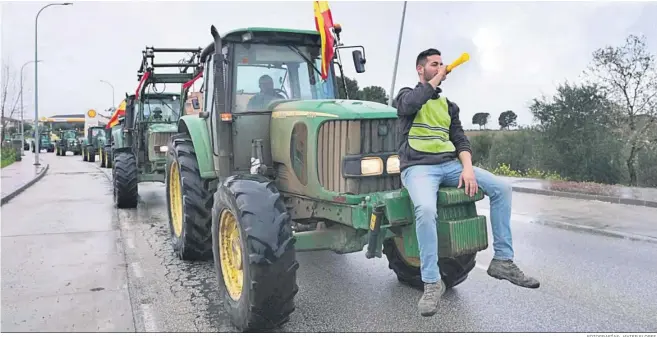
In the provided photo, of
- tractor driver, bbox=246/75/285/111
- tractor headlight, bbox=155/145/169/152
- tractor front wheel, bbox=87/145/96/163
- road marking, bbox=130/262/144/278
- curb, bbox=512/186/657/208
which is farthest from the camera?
tractor front wheel, bbox=87/145/96/163

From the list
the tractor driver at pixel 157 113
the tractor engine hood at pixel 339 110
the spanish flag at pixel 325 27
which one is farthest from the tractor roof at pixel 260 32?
the tractor driver at pixel 157 113

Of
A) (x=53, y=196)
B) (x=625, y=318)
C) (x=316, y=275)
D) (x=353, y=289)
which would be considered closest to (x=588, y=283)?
(x=625, y=318)

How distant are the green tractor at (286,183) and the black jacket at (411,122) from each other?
0.27 metres

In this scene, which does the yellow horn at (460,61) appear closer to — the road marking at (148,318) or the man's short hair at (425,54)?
the man's short hair at (425,54)

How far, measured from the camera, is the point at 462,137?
4871mm

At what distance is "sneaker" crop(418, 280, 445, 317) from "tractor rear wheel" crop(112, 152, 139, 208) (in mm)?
9100

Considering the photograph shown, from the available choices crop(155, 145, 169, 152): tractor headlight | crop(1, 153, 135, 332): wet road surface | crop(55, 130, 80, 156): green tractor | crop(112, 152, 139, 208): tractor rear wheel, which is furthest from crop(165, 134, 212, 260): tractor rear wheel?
crop(55, 130, 80, 156): green tractor

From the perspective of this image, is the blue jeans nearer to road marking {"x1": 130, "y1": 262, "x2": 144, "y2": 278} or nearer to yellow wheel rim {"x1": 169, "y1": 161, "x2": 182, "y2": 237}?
road marking {"x1": 130, "y1": 262, "x2": 144, "y2": 278}

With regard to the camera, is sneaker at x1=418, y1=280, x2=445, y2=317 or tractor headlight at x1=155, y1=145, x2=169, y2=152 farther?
tractor headlight at x1=155, y1=145, x2=169, y2=152

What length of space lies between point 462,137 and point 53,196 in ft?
43.6

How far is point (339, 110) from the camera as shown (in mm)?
4941

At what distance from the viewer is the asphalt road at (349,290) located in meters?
4.93

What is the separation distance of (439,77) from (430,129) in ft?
1.59

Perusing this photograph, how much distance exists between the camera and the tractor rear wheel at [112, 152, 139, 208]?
12.1m
